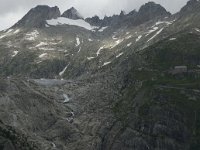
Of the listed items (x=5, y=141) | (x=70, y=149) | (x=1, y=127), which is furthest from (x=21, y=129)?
(x=5, y=141)

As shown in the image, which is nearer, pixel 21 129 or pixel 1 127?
pixel 1 127

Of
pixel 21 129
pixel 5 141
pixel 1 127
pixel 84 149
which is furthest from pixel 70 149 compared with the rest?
pixel 5 141

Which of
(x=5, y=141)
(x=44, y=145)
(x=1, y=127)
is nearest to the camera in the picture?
(x=5, y=141)

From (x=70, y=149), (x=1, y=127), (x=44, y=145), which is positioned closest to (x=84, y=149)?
(x=70, y=149)

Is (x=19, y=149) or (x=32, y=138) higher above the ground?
(x=19, y=149)

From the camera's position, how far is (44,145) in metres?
191

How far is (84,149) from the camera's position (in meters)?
200

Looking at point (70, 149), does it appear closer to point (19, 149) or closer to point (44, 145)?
point (44, 145)

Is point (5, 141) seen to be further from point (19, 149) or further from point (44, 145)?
point (44, 145)

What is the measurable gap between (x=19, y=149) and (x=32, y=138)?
55.6 metres

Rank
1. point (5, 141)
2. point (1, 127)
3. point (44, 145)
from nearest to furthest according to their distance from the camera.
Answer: point (5, 141)
point (1, 127)
point (44, 145)

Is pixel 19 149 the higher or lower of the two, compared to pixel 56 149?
higher

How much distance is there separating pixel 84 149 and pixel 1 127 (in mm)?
58802

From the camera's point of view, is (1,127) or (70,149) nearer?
(1,127)
